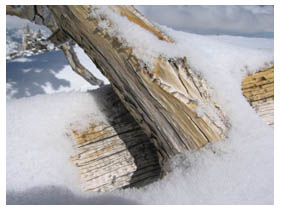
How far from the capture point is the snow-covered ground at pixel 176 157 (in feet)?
2.05

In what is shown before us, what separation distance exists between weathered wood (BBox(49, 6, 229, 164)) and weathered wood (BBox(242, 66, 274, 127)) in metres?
0.30

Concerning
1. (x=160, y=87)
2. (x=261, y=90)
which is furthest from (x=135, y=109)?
(x=261, y=90)

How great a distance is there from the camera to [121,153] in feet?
2.84

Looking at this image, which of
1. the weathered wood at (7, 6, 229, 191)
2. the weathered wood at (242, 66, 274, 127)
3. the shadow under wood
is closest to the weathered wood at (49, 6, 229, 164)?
the weathered wood at (7, 6, 229, 191)

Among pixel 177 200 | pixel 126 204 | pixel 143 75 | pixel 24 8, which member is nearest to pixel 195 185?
pixel 177 200

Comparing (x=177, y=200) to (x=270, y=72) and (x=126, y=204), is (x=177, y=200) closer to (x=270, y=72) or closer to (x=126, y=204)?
(x=126, y=204)

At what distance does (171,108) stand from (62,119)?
16.5 inches

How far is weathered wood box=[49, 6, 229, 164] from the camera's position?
26.5 inches

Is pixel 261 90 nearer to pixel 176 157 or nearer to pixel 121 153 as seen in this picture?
pixel 176 157

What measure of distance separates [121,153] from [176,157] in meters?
0.23

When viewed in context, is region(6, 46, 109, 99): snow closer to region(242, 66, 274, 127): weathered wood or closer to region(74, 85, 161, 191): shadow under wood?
region(74, 85, 161, 191): shadow under wood

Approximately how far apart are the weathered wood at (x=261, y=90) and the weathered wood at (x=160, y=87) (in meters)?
0.30

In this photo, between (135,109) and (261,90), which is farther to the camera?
(261,90)
